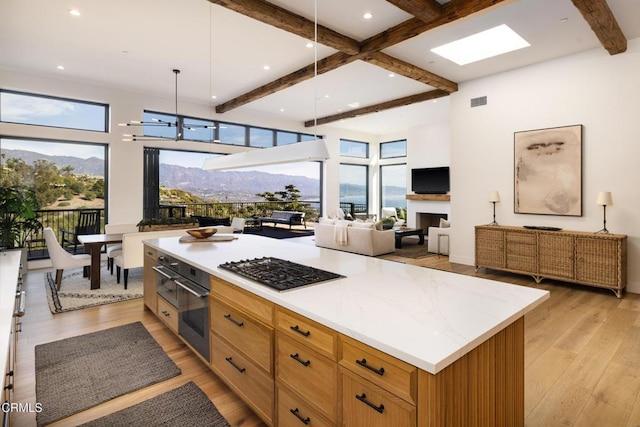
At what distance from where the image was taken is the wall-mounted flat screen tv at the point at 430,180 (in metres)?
9.45

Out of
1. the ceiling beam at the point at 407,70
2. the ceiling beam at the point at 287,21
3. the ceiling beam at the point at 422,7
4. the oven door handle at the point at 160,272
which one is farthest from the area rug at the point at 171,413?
→ the ceiling beam at the point at 407,70

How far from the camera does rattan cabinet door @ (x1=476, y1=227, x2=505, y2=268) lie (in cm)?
533

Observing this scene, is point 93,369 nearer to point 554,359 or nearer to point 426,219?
point 554,359

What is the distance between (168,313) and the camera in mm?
3029

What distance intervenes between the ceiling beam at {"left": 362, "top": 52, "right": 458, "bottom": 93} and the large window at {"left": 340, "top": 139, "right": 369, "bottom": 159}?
5711 mm

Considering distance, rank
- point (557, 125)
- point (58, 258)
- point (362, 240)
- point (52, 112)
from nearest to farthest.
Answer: point (58, 258) < point (557, 125) < point (52, 112) < point (362, 240)

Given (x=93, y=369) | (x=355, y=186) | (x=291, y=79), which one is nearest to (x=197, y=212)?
(x=291, y=79)

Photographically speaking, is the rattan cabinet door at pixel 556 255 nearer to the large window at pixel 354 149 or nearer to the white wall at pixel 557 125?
the white wall at pixel 557 125

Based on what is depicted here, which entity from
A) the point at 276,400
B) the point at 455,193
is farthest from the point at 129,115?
the point at 276,400

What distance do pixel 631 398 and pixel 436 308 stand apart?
1.82 m

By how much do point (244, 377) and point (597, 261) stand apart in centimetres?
468

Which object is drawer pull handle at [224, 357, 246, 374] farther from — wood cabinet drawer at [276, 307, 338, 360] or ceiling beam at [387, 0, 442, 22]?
ceiling beam at [387, 0, 442, 22]

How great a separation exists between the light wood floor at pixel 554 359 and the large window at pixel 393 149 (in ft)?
26.9

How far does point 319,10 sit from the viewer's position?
3877mm
